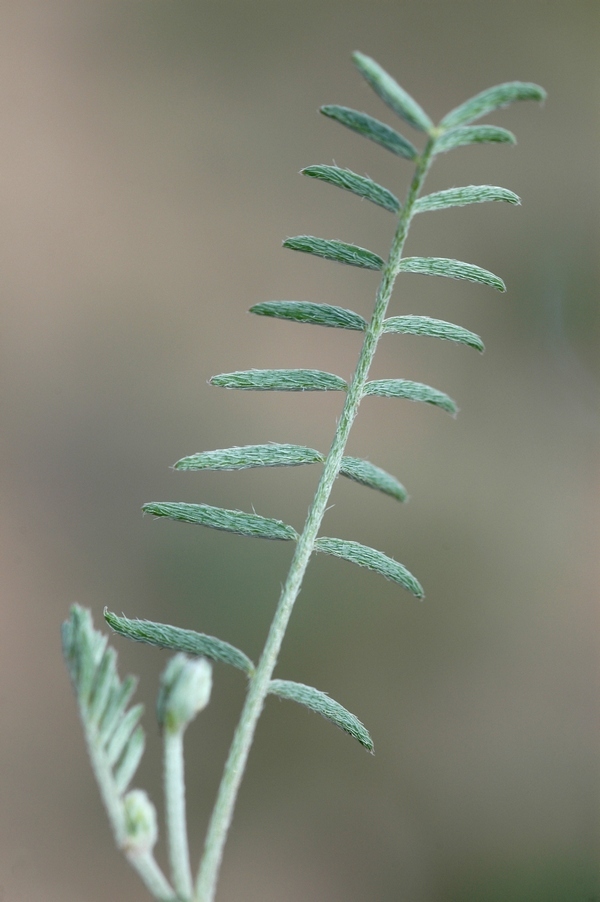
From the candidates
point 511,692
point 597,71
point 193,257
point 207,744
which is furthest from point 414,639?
point 597,71

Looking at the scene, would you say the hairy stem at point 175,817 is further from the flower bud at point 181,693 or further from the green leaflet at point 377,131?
the green leaflet at point 377,131

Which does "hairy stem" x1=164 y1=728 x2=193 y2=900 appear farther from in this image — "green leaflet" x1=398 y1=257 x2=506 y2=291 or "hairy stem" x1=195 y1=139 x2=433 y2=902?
"green leaflet" x1=398 y1=257 x2=506 y2=291

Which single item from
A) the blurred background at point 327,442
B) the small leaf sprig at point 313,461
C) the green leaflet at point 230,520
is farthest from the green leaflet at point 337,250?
the blurred background at point 327,442

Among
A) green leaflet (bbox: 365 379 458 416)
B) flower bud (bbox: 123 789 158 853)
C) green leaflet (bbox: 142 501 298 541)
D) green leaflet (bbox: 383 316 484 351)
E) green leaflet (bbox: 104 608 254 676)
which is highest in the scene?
green leaflet (bbox: 383 316 484 351)

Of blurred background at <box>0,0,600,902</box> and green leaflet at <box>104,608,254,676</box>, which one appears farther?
blurred background at <box>0,0,600,902</box>

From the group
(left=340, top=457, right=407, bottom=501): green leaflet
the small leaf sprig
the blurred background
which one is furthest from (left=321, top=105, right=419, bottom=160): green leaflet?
the blurred background
